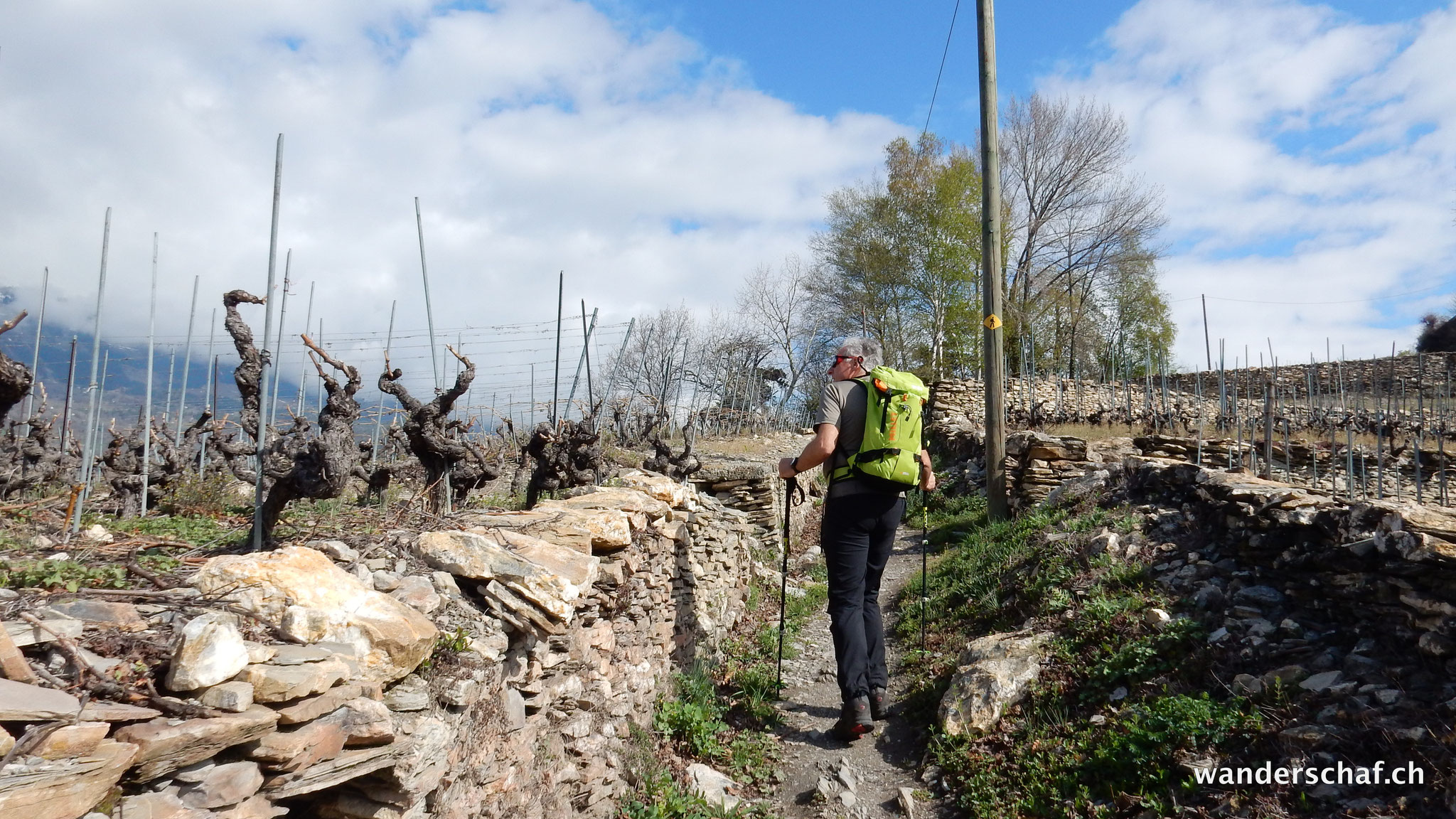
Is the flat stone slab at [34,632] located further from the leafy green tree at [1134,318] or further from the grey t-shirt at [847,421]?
the leafy green tree at [1134,318]

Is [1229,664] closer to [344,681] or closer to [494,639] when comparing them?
[494,639]

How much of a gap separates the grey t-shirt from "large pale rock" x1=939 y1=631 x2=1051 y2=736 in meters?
1.16

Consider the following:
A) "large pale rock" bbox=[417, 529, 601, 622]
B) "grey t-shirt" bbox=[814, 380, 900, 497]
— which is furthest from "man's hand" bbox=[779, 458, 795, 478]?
"large pale rock" bbox=[417, 529, 601, 622]

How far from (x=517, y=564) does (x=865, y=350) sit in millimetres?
2451

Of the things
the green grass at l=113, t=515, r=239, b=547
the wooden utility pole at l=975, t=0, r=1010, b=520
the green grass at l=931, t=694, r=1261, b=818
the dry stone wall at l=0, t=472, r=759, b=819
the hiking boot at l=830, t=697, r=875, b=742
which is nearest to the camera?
the dry stone wall at l=0, t=472, r=759, b=819

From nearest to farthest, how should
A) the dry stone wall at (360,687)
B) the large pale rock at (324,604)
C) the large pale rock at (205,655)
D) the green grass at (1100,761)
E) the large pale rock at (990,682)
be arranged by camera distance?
the dry stone wall at (360,687), the large pale rock at (205,655), the large pale rock at (324,604), the green grass at (1100,761), the large pale rock at (990,682)

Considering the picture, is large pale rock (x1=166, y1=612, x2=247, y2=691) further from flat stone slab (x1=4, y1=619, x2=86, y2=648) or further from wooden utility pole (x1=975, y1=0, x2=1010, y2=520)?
wooden utility pole (x1=975, y1=0, x2=1010, y2=520)

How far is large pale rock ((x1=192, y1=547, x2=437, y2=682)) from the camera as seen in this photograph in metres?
2.29

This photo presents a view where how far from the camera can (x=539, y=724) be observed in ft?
11.1

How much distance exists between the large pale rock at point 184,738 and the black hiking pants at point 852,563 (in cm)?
296

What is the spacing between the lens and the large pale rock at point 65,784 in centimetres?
139

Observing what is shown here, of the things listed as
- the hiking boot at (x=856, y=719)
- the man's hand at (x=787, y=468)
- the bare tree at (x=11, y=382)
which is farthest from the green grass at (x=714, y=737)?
the bare tree at (x=11, y=382)

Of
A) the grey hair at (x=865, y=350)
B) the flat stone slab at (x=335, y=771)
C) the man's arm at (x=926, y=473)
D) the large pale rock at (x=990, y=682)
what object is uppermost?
the grey hair at (x=865, y=350)

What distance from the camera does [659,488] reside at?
20.2 ft
